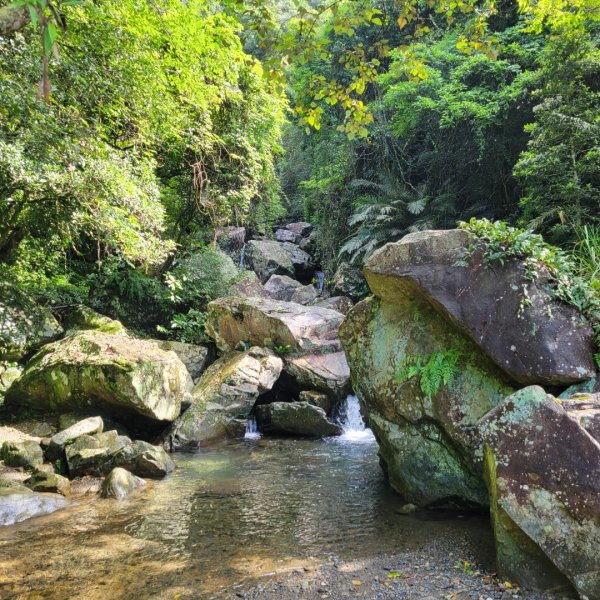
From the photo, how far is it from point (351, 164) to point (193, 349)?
467 inches

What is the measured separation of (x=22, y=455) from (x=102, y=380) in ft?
6.13

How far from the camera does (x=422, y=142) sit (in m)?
20.3

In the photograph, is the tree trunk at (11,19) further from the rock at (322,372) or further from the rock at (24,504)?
the rock at (322,372)

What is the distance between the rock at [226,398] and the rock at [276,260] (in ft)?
32.6

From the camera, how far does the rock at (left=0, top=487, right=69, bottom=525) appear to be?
573 centimetres

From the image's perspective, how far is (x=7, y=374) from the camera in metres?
10.5

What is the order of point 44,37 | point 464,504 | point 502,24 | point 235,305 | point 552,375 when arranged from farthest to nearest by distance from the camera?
point 502,24 → point 235,305 → point 464,504 → point 552,375 → point 44,37

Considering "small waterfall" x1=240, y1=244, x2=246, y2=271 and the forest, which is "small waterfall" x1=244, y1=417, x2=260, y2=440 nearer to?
the forest

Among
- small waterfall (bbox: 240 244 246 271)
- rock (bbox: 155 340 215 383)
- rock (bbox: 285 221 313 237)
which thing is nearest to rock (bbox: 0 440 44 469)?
rock (bbox: 155 340 215 383)

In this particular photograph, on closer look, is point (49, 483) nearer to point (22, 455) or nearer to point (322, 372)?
point (22, 455)

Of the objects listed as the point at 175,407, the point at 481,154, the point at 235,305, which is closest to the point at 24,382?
the point at 175,407

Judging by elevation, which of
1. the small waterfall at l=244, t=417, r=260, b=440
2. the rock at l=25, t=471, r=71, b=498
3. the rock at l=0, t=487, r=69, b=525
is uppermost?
the rock at l=0, t=487, r=69, b=525

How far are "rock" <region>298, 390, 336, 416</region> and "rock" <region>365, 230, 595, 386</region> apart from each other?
6.13 m

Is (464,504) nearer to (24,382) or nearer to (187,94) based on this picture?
(24,382)
